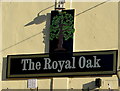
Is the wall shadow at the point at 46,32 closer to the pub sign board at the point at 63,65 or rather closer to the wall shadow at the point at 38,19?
the wall shadow at the point at 38,19

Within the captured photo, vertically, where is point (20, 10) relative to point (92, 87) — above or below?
above

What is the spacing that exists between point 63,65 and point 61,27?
251cm

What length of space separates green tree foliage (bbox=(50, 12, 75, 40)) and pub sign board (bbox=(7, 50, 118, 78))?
54.5 inches

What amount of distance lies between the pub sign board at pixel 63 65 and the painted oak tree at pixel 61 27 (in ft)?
3.88

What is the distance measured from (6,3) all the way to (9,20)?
47.4 inches

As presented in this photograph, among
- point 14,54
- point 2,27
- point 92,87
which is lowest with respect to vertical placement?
point 92,87

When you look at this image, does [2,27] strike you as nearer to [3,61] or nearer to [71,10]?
[3,61]

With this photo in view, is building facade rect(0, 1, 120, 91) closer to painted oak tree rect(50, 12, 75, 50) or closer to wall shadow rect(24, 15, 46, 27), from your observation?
wall shadow rect(24, 15, 46, 27)

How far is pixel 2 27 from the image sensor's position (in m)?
30.1

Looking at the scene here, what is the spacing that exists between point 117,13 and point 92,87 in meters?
5.04

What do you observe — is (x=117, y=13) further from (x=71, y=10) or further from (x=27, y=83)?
(x=27, y=83)

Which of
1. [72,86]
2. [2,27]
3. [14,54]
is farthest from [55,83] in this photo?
[2,27]

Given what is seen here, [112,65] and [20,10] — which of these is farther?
[20,10]

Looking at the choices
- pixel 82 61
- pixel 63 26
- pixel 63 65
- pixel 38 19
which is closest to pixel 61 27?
pixel 63 26
